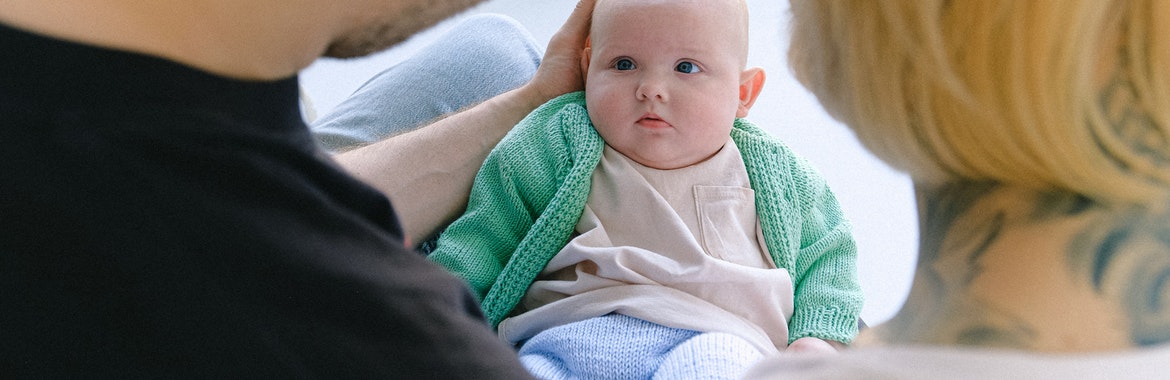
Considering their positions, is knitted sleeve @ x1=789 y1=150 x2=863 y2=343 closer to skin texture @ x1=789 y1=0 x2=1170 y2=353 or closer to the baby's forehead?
the baby's forehead

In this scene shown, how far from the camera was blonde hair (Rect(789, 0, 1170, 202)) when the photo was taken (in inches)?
22.3

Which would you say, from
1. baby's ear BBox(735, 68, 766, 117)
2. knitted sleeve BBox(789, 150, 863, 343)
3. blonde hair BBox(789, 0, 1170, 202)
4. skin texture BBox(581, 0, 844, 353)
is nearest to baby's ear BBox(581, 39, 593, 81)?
skin texture BBox(581, 0, 844, 353)

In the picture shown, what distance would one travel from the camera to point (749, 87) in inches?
61.0

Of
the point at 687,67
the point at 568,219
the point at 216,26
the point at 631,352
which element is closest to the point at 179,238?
the point at 216,26

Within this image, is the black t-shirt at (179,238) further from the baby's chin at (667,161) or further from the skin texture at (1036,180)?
the baby's chin at (667,161)

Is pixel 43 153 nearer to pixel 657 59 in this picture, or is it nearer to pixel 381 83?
pixel 657 59

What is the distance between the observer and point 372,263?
2.31 feet

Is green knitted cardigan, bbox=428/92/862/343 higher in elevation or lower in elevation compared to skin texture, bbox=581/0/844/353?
lower

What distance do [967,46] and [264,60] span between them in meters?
0.41

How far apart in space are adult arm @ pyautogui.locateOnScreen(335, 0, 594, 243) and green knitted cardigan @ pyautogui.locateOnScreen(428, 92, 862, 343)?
5cm

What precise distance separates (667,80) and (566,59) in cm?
24

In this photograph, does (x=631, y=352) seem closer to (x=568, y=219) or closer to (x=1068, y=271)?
(x=568, y=219)

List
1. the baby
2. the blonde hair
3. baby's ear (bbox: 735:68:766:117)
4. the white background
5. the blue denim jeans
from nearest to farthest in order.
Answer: the blonde hair → the baby → baby's ear (bbox: 735:68:766:117) → the blue denim jeans → the white background

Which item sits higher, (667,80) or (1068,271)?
(1068,271)
